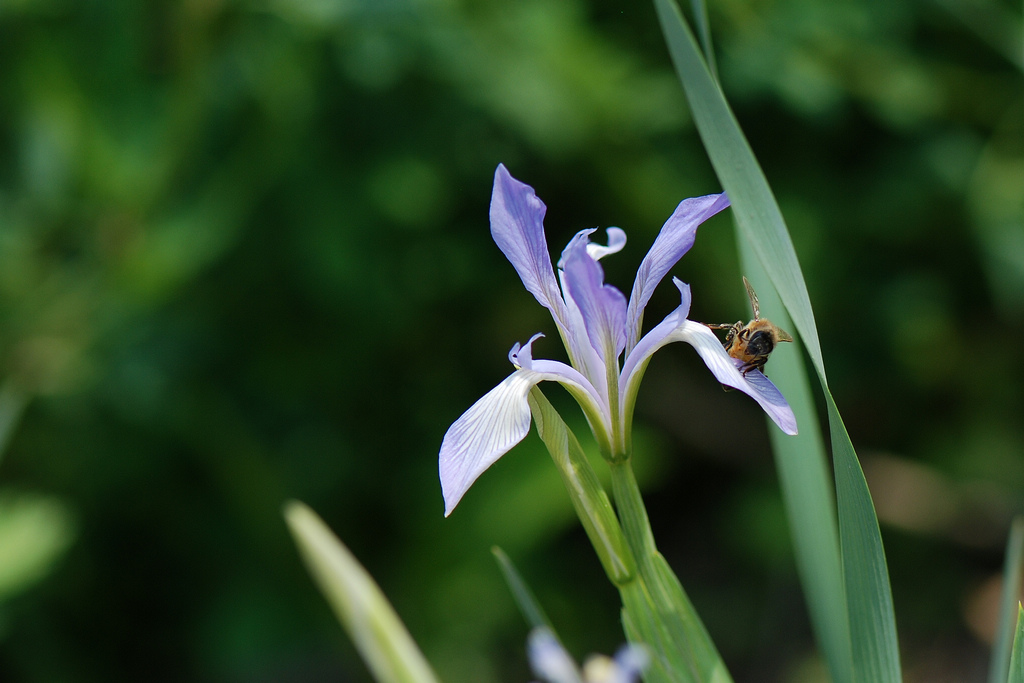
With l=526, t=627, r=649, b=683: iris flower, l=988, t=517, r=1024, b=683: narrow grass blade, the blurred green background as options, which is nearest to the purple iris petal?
l=526, t=627, r=649, b=683: iris flower

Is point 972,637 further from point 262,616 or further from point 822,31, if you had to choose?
point 262,616


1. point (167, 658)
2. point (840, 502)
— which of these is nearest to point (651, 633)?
point (840, 502)

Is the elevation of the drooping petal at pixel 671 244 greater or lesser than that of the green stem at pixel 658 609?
greater

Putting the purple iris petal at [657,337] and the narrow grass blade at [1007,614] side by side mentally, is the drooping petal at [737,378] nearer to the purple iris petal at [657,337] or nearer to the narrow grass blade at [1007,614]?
the purple iris petal at [657,337]

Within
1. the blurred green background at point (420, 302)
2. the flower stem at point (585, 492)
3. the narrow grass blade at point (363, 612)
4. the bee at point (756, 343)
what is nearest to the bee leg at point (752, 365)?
the bee at point (756, 343)

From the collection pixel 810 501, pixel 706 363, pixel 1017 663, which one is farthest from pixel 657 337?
pixel 1017 663

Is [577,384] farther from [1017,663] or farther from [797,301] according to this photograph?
[1017,663]
